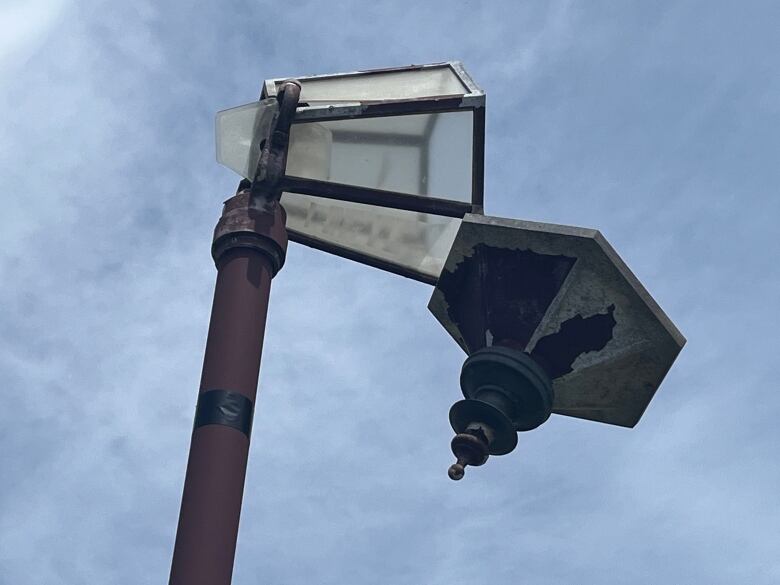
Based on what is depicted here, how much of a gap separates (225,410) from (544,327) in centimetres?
241

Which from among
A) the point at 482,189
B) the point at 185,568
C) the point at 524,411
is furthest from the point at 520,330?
the point at 185,568

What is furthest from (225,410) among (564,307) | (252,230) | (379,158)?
(379,158)

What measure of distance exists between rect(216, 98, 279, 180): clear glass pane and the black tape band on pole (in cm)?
191

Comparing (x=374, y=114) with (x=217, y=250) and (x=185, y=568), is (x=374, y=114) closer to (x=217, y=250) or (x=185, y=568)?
(x=217, y=250)

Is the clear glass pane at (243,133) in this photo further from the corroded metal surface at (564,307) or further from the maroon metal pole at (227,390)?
the corroded metal surface at (564,307)

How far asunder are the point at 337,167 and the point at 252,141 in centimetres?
69

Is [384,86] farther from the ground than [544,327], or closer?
farther from the ground

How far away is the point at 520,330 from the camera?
852 cm

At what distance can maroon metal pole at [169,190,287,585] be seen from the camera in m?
6.78

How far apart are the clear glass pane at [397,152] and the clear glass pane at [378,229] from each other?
0.63 m

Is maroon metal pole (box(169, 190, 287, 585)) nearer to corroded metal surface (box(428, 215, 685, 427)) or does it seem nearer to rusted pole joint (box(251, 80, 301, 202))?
rusted pole joint (box(251, 80, 301, 202))

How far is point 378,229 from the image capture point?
993 cm

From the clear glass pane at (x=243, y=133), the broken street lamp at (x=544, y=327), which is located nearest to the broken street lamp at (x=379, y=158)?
the clear glass pane at (x=243, y=133)

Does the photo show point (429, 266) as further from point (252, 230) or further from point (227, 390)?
point (227, 390)
